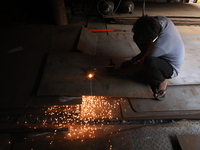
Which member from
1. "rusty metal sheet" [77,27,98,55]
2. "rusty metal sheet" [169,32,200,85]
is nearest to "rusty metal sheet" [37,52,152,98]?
"rusty metal sheet" [77,27,98,55]

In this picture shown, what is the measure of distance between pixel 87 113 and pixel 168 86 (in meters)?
1.52

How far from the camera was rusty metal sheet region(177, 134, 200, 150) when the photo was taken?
5.21ft

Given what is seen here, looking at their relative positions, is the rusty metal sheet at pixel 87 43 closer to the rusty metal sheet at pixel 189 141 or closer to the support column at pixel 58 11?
the support column at pixel 58 11

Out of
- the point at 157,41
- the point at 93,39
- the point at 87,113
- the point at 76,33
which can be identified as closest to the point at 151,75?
the point at 157,41

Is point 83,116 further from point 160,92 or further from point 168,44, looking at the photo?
point 168,44

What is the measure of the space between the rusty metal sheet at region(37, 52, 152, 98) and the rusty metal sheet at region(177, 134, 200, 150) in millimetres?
695

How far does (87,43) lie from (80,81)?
1.16m

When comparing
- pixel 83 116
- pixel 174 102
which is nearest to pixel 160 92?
pixel 174 102

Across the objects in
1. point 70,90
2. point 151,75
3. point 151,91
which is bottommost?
point 151,91

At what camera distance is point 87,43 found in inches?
116

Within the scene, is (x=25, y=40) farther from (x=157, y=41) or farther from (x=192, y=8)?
(x=192, y=8)

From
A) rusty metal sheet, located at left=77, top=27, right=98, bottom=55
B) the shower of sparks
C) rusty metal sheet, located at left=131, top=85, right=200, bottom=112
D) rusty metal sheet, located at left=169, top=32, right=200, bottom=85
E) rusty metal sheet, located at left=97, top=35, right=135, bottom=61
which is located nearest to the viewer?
the shower of sparks

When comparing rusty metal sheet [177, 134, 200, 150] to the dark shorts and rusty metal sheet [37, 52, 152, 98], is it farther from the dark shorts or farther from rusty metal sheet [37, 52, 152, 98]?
the dark shorts

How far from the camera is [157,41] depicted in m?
1.66
